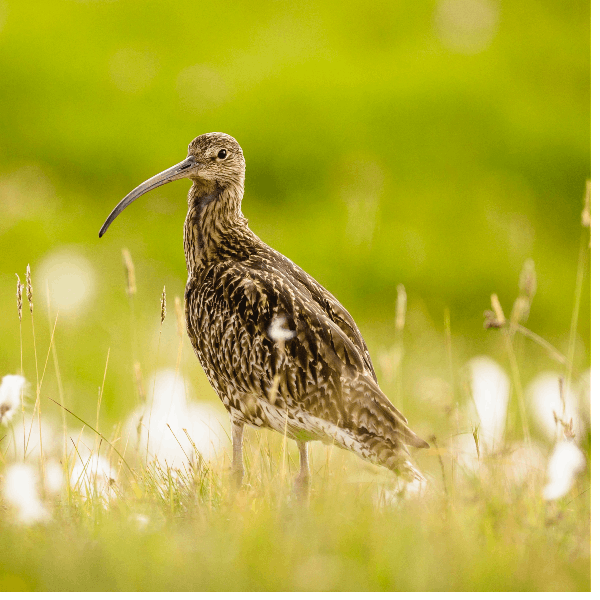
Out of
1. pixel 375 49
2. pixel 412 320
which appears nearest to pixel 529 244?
pixel 412 320

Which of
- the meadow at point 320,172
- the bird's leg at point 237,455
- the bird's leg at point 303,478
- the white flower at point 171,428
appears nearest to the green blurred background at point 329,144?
the meadow at point 320,172

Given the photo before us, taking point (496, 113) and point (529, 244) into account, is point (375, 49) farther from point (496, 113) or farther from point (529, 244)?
point (529, 244)

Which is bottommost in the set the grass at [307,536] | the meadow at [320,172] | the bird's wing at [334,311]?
the grass at [307,536]

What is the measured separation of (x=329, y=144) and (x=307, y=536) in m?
18.2

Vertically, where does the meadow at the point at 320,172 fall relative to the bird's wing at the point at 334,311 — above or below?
above

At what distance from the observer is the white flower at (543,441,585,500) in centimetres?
441

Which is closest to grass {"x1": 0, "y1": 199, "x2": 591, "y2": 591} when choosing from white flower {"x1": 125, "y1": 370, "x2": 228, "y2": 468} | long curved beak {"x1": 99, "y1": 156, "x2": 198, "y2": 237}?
white flower {"x1": 125, "y1": 370, "x2": 228, "y2": 468}

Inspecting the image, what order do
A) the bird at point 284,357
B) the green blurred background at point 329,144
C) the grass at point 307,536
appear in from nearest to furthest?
the grass at point 307,536 < the bird at point 284,357 < the green blurred background at point 329,144

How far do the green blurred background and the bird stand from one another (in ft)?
33.9

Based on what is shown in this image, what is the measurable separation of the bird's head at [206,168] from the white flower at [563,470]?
3.19 meters

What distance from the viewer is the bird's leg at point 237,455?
5.03 m

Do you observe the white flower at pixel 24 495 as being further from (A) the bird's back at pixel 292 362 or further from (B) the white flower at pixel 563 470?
(B) the white flower at pixel 563 470

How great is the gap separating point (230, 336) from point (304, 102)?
58.7 ft

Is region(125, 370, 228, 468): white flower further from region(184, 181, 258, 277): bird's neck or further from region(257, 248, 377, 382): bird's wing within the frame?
region(257, 248, 377, 382): bird's wing
